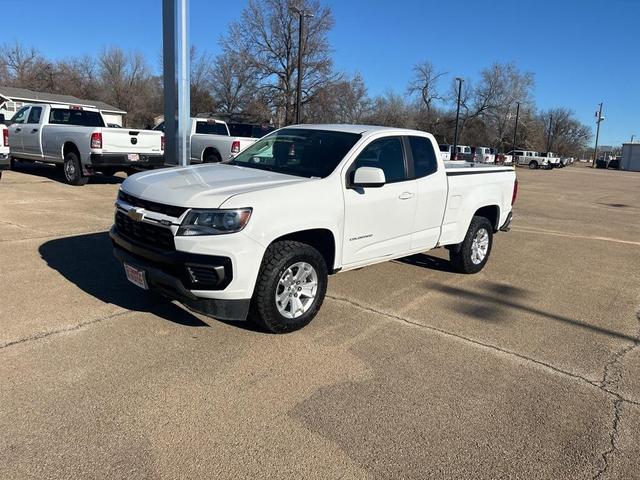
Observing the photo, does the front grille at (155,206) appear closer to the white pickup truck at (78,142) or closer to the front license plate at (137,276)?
the front license plate at (137,276)

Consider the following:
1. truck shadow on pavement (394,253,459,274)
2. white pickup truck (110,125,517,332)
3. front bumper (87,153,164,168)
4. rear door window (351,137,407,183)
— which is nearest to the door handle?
white pickup truck (110,125,517,332)

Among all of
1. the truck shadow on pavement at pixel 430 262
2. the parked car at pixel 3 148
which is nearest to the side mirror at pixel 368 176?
the truck shadow on pavement at pixel 430 262

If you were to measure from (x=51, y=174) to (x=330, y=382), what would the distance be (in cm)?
1372

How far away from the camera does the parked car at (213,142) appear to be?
14.2 meters

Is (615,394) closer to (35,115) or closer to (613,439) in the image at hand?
(613,439)

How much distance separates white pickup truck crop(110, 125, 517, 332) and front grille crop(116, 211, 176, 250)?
0.01 meters

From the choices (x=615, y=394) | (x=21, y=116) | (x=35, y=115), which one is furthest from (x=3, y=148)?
(x=615, y=394)

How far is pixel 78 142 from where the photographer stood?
38.7 feet

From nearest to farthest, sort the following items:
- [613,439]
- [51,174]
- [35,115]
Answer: [613,439], [35,115], [51,174]

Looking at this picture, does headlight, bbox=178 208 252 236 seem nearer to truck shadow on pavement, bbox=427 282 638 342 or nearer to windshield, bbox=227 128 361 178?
windshield, bbox=227 128 361 178

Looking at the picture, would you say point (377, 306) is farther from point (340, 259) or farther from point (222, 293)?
point (222, 293)

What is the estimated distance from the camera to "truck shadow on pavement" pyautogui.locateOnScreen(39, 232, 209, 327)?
470 cm

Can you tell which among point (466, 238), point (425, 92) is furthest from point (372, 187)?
point (425, 92)

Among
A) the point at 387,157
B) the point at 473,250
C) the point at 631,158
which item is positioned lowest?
the point at 473,250
